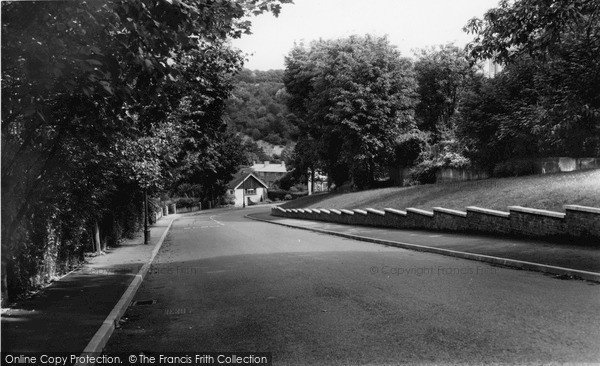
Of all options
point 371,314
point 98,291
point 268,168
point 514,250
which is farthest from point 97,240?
point 268,168

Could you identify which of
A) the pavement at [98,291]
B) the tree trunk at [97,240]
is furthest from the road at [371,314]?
the tree trunk at [97,240]

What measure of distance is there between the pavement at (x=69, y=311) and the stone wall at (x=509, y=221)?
1121 centimetres

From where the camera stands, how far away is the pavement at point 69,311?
587 centimetres

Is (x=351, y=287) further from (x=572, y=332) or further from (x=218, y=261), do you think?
(x=218, y=261)

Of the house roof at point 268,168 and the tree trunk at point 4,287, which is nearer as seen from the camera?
the tree trunk at point 4,287

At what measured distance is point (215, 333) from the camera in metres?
6.32

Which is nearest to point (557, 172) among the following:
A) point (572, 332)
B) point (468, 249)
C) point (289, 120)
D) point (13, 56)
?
point (468, 249)

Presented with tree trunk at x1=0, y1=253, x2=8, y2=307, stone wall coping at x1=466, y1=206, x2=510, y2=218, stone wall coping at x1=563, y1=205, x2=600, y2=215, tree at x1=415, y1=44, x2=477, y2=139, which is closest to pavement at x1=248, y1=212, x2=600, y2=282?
stone wall coping at x1=466, y1=206, x2=510, y2=218

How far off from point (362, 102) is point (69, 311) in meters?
32.4

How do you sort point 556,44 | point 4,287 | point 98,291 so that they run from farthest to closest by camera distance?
point 556,44 < point 98,291 < point 4,287

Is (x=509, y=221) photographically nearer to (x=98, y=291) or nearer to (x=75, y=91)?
(x=98, y=291)

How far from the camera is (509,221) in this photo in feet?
50.4

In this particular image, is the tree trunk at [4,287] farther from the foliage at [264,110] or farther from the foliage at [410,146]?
the foliage at [264,110]

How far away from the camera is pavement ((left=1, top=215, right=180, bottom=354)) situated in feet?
19.3
